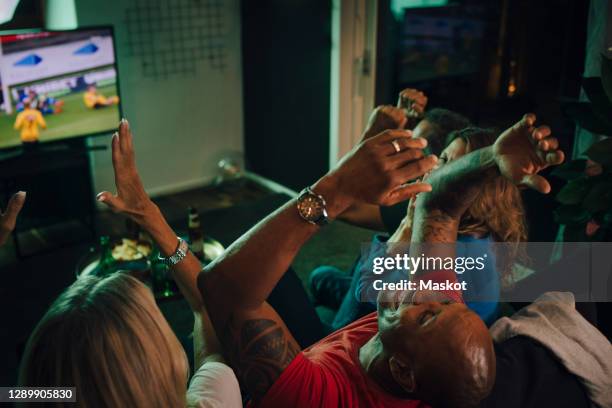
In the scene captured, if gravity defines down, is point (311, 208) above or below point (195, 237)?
above

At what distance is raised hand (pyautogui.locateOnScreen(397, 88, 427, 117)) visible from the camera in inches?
74.8

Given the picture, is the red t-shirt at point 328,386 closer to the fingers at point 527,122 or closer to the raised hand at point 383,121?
the fingers at point 527,122

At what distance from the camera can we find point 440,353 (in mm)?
1068

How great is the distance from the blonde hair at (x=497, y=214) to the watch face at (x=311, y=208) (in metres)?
0.65

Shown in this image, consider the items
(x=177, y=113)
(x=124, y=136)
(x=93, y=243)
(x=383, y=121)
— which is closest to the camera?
(x=124, y=136)

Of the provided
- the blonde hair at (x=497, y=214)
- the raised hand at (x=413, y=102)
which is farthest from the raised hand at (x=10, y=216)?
the raised hand at (x=413, y=102)

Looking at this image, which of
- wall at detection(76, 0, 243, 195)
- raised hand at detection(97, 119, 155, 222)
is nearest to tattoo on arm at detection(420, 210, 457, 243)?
raised hand at detection(97, 119, 155, 222)

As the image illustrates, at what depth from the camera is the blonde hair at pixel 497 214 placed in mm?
1575

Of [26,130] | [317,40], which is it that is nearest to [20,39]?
[26,130]

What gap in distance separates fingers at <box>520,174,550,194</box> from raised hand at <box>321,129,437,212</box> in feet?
0.71

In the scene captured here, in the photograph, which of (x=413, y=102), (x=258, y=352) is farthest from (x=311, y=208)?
→ (x=413, y=102)

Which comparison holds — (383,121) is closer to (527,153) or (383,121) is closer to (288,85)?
(527,153)

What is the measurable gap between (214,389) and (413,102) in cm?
116

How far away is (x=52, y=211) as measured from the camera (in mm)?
3691
